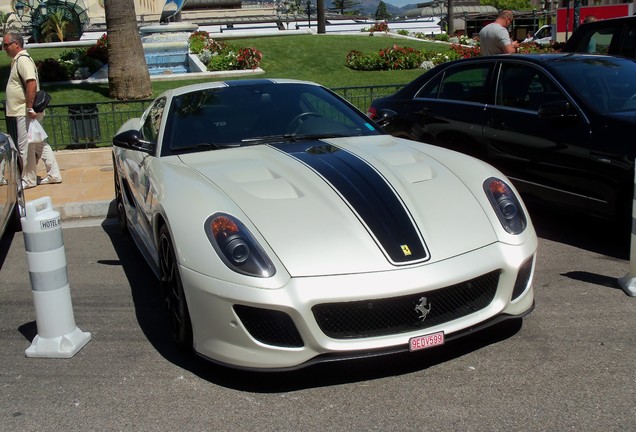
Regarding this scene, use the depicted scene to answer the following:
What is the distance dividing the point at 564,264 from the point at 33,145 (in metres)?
6.31

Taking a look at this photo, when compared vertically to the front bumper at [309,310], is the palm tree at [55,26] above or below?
above

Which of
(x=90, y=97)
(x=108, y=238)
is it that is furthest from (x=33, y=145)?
(x=90, y=97)

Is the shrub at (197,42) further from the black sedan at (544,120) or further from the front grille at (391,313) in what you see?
the front grille at (391,313)

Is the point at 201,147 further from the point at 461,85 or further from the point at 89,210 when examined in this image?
the point at 89,210

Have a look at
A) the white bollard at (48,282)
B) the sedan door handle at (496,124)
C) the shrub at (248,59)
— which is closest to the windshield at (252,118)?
the white bollard at (48,282)

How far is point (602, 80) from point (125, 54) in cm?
1098

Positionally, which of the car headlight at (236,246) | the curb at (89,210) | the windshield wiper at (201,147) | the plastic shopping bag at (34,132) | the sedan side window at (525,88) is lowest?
the curb at (89,210)

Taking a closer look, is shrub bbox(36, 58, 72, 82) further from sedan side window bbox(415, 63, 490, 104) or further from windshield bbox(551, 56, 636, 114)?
windshield bbox(551, 56, 636, 114)

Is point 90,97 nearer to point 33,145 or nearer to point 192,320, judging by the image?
point 33,145

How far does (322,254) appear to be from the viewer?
11.4ft

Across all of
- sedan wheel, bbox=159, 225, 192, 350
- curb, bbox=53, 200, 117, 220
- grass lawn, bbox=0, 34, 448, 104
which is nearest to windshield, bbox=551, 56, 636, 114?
sedan wheel, bbox=159, 225, 192, 350

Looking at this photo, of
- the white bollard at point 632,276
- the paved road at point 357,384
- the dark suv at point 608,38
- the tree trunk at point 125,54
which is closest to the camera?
the paved road at point 357,384

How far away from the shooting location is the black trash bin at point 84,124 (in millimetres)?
10719

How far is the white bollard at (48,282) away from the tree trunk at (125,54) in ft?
36.9
